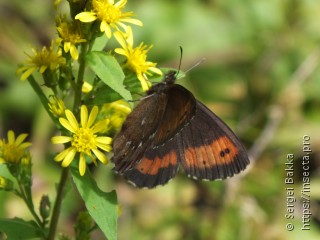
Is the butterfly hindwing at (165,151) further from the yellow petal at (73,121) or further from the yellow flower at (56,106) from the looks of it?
the yellow flower at (56,106)

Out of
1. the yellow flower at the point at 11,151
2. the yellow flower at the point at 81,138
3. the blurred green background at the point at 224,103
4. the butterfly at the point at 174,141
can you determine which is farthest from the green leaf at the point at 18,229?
the blurred green background at the point at 224,103

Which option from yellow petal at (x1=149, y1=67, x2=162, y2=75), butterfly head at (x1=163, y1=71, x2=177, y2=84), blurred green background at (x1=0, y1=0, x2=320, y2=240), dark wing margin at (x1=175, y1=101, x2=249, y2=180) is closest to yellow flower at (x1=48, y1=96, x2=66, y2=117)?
yellow petal at (x1=149, y1=67, x2=162, y2=75)

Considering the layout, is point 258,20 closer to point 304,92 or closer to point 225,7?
point 225,7

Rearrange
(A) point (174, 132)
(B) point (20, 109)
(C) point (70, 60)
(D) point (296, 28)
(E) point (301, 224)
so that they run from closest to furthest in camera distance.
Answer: (C) point (70, 60), (A) point (174, 132), (E) point (301, 224), (B) point (20, 109), (D) point (296, 28)

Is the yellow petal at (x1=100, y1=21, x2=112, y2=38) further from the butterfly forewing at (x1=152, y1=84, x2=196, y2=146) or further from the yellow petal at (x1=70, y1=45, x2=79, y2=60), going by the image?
the butterfly forewing at (x1=152, y1=84, x2=196, y2=146)

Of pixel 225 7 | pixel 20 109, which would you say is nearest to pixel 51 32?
pixel 20 109

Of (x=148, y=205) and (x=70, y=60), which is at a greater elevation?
(x=70, y=60)
